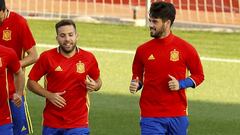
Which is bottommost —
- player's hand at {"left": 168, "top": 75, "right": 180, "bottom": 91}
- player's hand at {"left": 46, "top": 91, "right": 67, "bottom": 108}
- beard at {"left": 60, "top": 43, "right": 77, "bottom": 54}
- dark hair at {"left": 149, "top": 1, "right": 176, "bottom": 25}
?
player's hand at {"left": 46, "top": 91, "right": 67, "bottom": 108}

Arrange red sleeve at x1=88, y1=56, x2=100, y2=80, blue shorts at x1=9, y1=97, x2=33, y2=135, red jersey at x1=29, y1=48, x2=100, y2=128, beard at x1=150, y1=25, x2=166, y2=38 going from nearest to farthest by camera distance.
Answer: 1. red jersey at x1=29, y1=48, x2=100, y2=128
2. red sleeve at x1=88, y1=56, x2=100, y2=80
3. beard at x1=150, y1=25, x2=166, y2=38
4. blue shorts at x1=9, y1=97, x2=33, y2=135

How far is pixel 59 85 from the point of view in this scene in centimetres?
1045

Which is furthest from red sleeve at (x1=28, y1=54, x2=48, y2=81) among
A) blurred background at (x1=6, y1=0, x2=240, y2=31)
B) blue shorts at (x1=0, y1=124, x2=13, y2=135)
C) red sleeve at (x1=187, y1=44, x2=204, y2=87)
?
blurred background at (x1=6, y1=0, x2=240, y2=31)

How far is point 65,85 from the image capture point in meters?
10.4

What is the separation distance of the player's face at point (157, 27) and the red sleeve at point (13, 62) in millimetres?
1575

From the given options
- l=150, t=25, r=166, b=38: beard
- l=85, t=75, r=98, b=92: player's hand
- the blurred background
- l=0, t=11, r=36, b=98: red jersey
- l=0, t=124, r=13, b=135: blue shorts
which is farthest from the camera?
the blurred background

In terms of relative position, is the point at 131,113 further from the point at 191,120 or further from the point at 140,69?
the point at 140,69

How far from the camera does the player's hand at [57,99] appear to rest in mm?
10352

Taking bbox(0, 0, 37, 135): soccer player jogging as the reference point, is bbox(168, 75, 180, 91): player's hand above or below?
below

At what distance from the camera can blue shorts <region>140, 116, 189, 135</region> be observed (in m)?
10.7

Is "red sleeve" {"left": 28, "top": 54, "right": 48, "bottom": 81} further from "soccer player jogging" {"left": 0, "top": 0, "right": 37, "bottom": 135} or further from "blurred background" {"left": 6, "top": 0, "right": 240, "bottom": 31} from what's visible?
"blurred background" {"left": 6, "top": 0, "right": 240, "bottom": 31}

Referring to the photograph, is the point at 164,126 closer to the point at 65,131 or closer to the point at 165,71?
the point at 165,71

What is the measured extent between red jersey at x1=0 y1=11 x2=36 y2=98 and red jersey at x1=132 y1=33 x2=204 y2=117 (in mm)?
1592

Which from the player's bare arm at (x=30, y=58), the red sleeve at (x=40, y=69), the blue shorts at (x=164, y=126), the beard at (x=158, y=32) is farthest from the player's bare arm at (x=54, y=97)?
the beard at (x=158, y=32)
